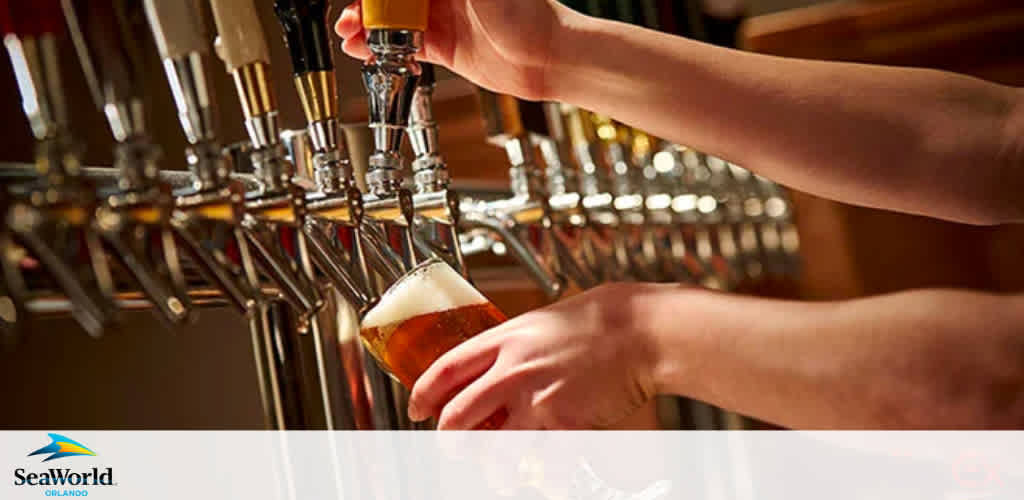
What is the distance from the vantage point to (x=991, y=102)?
0.78 metres

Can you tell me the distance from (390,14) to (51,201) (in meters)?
0.20

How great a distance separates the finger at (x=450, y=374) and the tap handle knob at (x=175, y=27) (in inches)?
8.0

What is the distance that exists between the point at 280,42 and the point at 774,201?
93 cm

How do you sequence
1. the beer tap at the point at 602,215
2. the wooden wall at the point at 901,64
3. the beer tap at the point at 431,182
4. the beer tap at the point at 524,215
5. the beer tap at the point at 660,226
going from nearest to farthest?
the beer tap at the point at 431,182 → the beer tap at the point at 524,215 → the beer tap at the point at 602,215 → the beer tap at the point at 660,226 → the wooden wall at the point at 901,64

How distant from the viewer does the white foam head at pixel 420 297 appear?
69 centimetres

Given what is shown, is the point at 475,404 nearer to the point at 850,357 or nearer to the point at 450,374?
the point at 450,374

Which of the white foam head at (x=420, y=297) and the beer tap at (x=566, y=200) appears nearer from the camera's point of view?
the white foam head at (x=420, y=297)

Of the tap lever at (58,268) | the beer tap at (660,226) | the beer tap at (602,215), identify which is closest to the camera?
the tap lever at (58,268)

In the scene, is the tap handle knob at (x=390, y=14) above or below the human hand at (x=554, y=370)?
above

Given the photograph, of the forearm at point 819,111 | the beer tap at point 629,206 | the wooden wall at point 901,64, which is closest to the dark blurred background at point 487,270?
the wooden wall at point 901,64

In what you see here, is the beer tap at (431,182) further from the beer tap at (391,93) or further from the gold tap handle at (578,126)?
the gold tap handle at (578,126)

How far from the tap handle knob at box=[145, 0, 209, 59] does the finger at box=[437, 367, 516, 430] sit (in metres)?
0.23
